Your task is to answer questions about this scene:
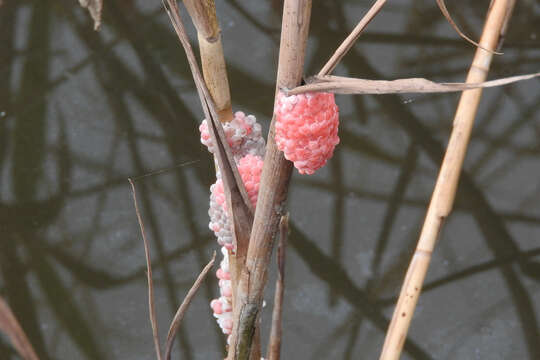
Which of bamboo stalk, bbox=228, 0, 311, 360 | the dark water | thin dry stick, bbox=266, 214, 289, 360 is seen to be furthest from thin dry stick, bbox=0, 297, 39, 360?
the dark water

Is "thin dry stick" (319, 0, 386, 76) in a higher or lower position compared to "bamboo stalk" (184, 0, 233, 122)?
lower

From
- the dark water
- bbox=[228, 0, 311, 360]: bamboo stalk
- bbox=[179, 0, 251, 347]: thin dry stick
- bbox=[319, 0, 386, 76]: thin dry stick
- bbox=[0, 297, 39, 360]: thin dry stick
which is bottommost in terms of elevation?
bbox=[0, 297, 39, 360]: thin dry stick

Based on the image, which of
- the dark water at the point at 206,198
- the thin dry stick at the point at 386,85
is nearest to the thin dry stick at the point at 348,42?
the thin dry stick at the point at 386,85

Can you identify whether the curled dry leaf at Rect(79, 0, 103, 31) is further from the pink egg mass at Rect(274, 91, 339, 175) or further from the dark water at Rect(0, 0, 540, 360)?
the dark water at Rect(0, 0, 540, 360)

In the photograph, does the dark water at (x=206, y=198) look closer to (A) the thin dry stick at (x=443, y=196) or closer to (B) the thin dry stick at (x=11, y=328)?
(A) the thin dry stick at (x=443, y=196)

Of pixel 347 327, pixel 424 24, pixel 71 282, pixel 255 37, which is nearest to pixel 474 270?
pixel 347 327

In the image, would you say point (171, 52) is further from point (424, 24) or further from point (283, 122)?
point (283, 122)

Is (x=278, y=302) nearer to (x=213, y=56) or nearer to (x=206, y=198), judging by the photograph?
(x=213, y=56)
